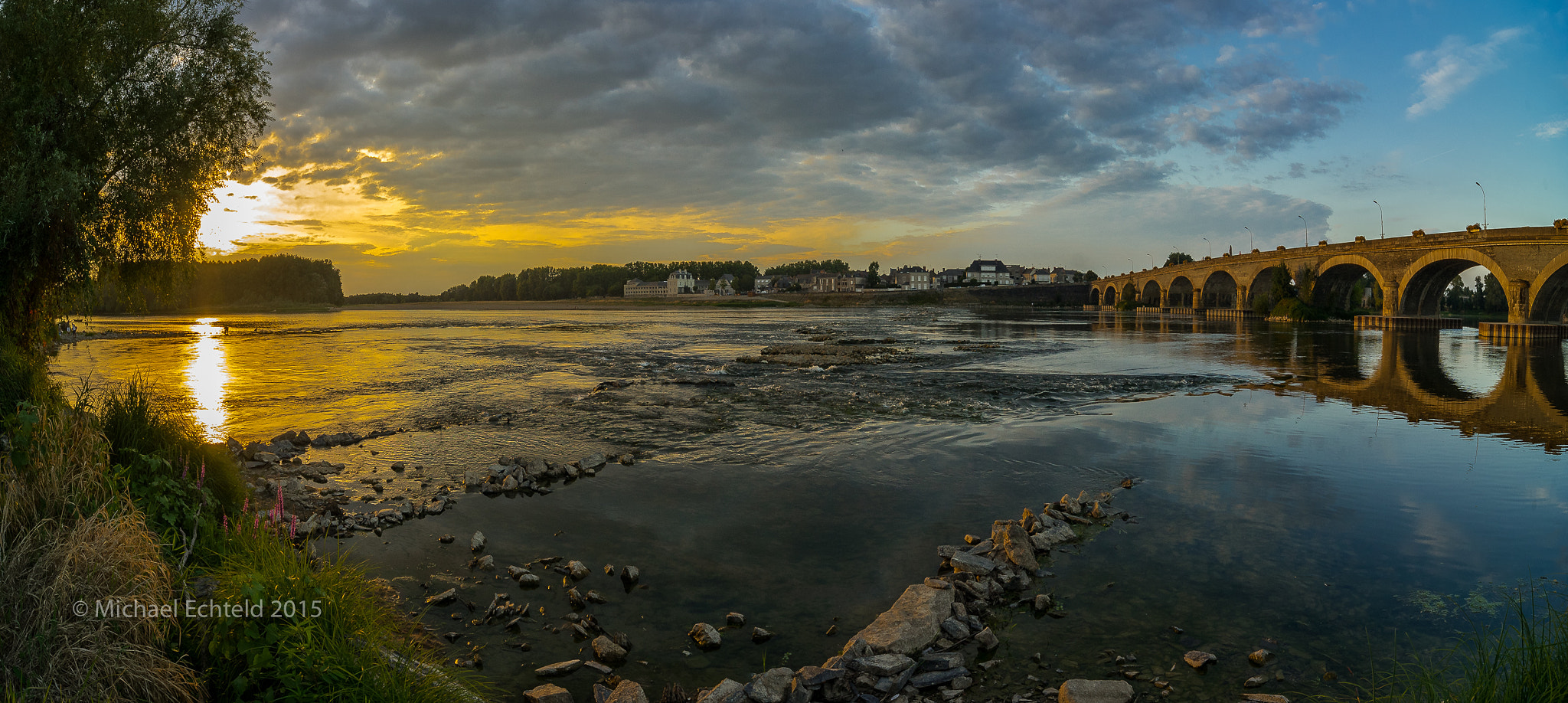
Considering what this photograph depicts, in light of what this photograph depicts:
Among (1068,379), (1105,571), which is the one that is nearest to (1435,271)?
(1068,379)

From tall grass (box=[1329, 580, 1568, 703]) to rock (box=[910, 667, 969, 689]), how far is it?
112 inches

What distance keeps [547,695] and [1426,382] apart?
3387cm

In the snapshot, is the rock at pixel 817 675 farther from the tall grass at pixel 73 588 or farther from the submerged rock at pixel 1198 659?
the tall grass at pixel 73 588

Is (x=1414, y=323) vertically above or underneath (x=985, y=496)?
above

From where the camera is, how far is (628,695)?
545cm

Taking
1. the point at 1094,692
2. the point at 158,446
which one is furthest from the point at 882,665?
the point at 158,446

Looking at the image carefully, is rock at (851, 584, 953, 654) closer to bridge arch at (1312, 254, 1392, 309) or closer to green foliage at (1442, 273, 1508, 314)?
bridge arch at (1312, 254, 1392, 309)

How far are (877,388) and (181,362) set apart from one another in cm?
3771

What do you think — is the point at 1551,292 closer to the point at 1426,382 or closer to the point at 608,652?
the point at 1426,382

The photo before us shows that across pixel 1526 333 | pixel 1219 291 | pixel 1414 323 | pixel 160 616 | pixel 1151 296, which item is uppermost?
pixel 1151 296

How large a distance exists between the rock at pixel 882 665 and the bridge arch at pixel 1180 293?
430ft

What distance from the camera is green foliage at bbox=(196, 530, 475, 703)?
4691 millimetres

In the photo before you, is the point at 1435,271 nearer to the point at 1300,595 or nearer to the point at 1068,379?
the point at 1068,379

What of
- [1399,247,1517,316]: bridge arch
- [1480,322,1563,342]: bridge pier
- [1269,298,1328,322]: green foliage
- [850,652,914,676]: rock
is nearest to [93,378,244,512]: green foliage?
[850,652,914,676]: rock
